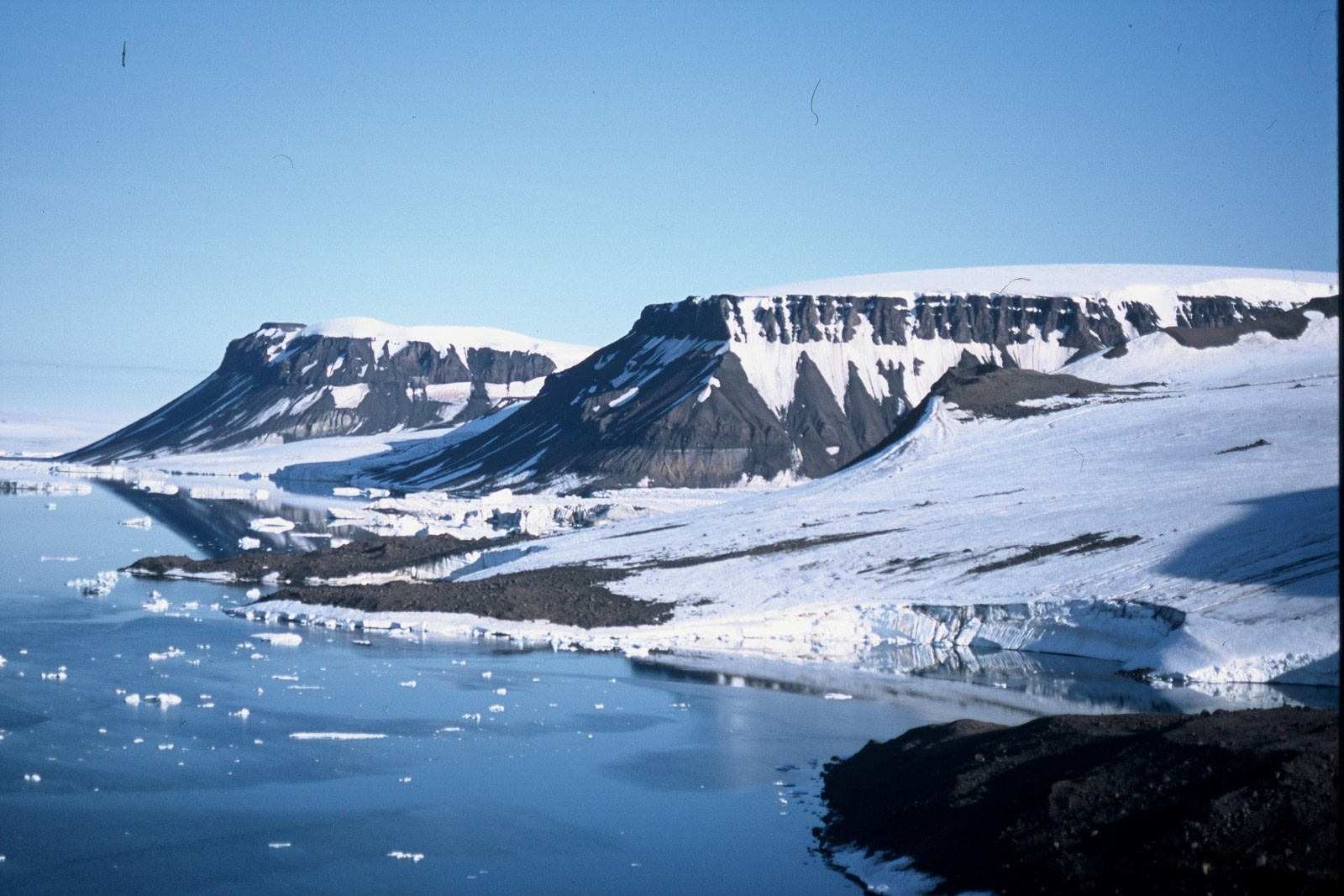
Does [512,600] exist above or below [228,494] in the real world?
below

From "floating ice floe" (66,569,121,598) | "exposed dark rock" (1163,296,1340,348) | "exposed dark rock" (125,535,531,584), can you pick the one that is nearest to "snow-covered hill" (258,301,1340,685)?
"exposed dark rock" (125,535,531,584)

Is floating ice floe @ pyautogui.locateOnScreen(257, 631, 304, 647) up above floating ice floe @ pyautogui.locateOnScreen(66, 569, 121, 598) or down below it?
below

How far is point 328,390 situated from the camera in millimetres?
177250

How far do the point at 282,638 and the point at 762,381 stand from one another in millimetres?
84334

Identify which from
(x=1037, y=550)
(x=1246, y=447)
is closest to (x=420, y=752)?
(x=1037, y=550)

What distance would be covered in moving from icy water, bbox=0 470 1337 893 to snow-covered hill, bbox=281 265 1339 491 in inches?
2709

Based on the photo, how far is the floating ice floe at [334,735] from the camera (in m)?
22.8

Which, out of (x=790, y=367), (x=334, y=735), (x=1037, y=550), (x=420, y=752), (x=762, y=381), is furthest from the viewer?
(x=790, y=367)

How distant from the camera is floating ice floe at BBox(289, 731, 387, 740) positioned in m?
22.8

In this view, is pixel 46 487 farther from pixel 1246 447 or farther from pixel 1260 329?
pixel 1246 447

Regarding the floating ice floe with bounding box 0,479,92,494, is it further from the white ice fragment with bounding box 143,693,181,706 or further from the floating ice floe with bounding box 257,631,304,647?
the white ice fragment with bounding box 143,693,181,706

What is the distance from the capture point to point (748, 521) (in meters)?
49.8

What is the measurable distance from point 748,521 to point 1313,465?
62.1ft

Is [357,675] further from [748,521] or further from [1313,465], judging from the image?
[1313,465]
